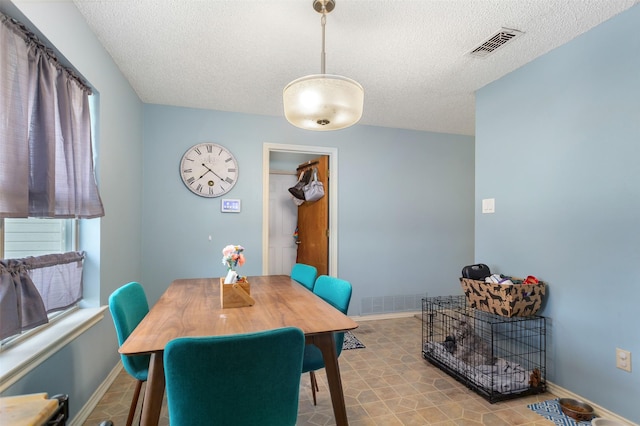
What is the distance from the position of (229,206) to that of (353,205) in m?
1.48

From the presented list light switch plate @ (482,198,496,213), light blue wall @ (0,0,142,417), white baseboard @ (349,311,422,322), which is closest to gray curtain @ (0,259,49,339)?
light blue wall @ (0,0,142,417)

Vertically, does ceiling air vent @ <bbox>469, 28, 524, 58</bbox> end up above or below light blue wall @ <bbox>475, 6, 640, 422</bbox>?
above

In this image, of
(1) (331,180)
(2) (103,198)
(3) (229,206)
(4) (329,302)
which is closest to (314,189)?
(1) (331,180)

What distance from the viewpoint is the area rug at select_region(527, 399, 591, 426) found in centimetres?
188

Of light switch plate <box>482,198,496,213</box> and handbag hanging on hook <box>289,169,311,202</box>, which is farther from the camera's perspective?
handbag hanging on hook <box>289,169,311,202</box>

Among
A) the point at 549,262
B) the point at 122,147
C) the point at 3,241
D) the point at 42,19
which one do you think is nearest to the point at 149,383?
the point at 3,241

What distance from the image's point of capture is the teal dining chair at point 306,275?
7.97 feet

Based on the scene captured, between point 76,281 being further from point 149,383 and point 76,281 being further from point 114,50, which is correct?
point 114,50

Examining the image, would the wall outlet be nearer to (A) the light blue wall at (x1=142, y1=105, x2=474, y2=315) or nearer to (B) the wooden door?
(A) the light blue wall at (x1=142, y1=105, x2=474, y2=315)

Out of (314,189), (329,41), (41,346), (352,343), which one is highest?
(329,41)

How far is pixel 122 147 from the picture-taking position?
262cm

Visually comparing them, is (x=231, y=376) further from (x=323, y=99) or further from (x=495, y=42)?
(x=495, y=42)

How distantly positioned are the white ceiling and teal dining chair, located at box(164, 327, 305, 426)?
1769mm

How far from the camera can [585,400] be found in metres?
2.05
